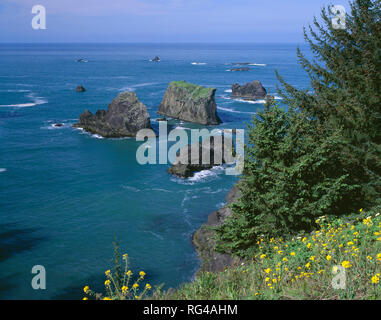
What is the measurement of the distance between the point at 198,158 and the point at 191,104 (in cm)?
2768

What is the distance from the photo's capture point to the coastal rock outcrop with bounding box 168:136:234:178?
42616mm

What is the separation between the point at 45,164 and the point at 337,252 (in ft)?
143

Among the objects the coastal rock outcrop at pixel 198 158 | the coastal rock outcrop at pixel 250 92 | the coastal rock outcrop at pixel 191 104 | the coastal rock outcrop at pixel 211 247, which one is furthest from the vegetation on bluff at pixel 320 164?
the coastal rock outcrop at pixel 250 92

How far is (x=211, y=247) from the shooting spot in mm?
26375

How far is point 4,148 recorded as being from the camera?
167 ft

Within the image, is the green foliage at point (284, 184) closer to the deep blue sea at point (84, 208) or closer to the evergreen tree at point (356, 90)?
the evergreen tree at point (356, 90)

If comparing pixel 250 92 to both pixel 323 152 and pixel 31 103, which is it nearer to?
pixel 31 103

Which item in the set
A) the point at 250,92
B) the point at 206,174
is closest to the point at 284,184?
the point at 206,174

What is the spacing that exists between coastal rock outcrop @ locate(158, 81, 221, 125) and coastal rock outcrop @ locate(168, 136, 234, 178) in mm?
20742

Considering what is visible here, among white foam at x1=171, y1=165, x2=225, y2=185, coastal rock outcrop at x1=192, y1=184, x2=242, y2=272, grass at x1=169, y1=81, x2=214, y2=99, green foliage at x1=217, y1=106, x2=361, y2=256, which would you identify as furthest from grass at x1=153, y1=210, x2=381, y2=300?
grass at x1=169, y1=81, x2=214, y2=99

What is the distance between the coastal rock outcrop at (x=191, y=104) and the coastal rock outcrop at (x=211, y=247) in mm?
35272

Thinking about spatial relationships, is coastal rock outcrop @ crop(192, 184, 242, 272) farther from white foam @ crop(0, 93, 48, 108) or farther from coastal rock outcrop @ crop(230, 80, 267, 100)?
white foam @ crop(0, 93, 48, 108)

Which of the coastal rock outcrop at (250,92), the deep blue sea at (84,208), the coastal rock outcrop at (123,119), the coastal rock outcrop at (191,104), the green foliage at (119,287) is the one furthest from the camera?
the coastal rock outcrop at (250,92)

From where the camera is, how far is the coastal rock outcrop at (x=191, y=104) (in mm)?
67750
